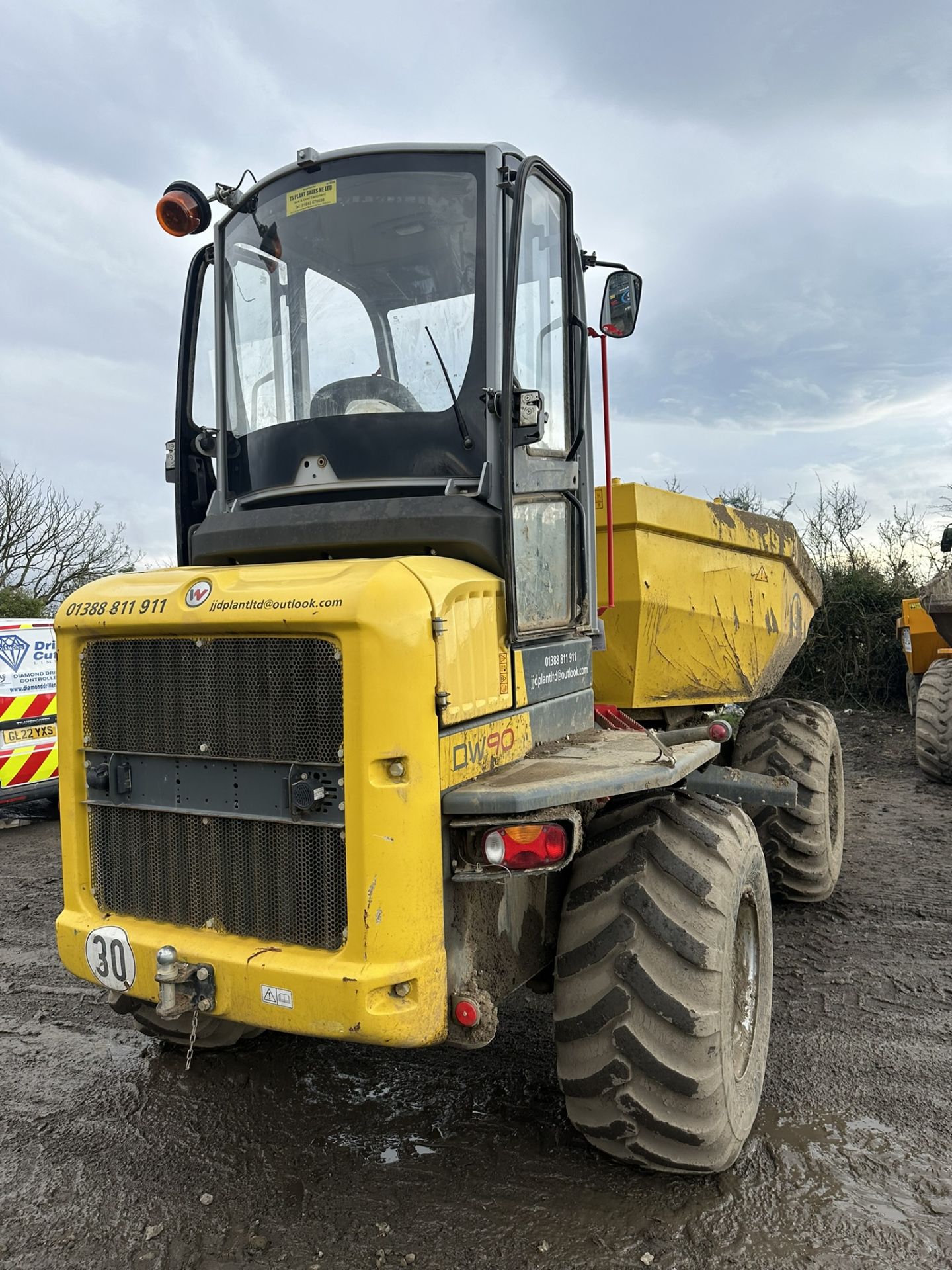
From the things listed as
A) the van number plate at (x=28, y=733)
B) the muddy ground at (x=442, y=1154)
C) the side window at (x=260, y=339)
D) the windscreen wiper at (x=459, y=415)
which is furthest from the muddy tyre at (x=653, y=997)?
the van number plate at (x=28, y=733)

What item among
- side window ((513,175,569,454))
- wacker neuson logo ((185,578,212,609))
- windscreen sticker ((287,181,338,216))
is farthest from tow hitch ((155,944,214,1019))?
windscreen sticker ((287,181,338,216))

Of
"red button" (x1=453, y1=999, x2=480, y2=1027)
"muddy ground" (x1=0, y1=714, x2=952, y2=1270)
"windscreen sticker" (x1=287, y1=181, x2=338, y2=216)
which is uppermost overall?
"windscreen sticker" (x1=287, y1=181, x2=338, y2=216)

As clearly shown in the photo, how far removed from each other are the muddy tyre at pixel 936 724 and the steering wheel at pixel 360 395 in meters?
8.00

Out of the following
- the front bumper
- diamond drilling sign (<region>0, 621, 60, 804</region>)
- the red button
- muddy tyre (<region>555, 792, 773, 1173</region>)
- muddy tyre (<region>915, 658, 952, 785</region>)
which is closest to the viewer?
the front bumper

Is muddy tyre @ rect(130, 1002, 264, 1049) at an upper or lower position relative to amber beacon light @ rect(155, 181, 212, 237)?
lower

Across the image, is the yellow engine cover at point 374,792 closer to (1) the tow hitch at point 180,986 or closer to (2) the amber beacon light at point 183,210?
(1) the tow hitch at point 180,986

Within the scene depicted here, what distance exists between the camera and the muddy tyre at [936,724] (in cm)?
952

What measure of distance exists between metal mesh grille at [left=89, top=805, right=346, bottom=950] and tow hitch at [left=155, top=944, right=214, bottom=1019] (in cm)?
17

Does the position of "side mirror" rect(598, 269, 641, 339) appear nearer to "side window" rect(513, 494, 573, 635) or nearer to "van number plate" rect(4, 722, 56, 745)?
"side window" rect(513, 494, 573, 635)

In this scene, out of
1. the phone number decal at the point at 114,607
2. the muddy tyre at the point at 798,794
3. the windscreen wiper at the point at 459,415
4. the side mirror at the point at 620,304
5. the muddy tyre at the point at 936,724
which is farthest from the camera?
the muddy tyre at the point at 936,724

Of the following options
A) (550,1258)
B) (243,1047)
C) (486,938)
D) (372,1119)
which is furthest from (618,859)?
(243,1047)

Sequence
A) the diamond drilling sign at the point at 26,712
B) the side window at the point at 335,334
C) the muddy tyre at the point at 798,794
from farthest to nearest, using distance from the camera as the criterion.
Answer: the diamond drilling sign at the point at 26,712, the muddy tyre at the point at 798,794, the side window at the point at 335,334

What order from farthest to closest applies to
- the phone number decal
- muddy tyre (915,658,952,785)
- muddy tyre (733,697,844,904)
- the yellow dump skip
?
1. muddy tyre (915,658,952,785)
2. muddy tyre (733,697,844,904)
3. the yellow dump skip
4. the phone number decal

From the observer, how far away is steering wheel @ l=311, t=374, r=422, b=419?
3262mm
